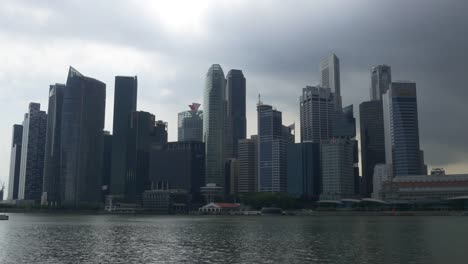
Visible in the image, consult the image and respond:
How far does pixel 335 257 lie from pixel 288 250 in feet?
38.0

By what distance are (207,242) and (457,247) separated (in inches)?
1697

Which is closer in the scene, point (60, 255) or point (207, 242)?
point (60, 255)

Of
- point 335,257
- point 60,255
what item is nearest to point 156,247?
point 60,255

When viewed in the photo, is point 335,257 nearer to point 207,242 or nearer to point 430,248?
point 430,248

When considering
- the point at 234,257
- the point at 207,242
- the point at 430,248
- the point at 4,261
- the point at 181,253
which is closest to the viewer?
the point at 4,261

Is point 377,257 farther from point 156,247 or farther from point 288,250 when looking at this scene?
point 156,247

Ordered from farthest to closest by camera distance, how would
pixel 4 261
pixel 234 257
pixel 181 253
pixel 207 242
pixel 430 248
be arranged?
pixel 207 242, pixel 430 248, pixel 181 253, pixel 234 257, pixel 4 261

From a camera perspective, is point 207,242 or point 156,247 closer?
point 156,247

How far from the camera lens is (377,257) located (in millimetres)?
71062

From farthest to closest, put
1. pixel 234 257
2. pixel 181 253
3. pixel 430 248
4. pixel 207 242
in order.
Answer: pixel 207 242 < pixel 430 248 < pixel 181 253 < pixel 234 257

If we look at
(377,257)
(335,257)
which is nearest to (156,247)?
(335,257)

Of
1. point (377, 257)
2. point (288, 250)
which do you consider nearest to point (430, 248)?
point (377, 257)

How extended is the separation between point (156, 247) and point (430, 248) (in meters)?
44.3

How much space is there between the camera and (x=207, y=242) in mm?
97125
